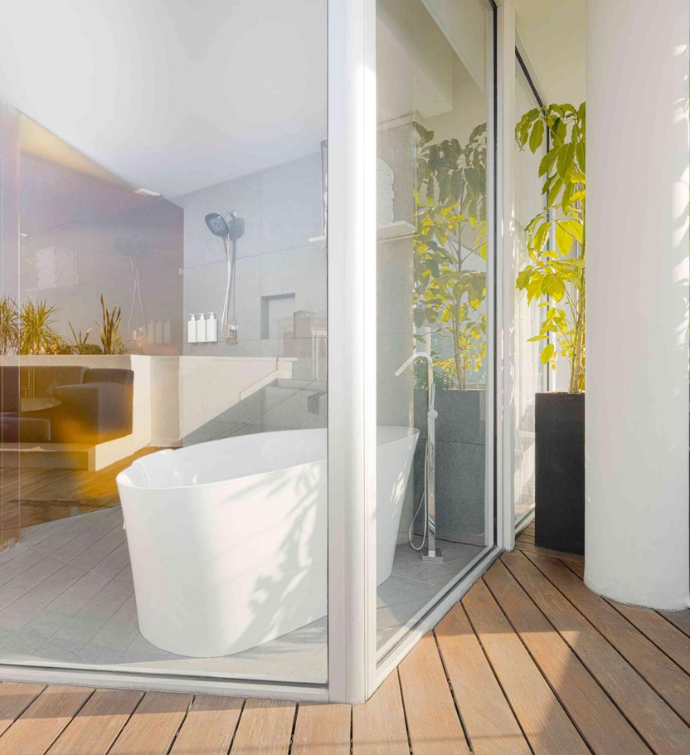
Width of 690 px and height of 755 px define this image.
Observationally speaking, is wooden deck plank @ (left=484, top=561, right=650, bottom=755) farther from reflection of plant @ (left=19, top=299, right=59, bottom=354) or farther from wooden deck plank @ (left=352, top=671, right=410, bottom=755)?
reflection of plant @ (left=19, top=299, right=59, bottom=354)

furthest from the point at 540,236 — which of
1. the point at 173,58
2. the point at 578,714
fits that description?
the point at 578,714

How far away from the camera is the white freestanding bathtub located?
1.56 meters

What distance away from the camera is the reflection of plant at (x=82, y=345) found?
74.8 inches

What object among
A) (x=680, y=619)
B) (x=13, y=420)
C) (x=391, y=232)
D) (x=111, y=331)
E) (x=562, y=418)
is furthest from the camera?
→ (x=562, y=418)

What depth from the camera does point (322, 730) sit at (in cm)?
138

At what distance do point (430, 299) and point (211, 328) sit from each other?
2.72ft

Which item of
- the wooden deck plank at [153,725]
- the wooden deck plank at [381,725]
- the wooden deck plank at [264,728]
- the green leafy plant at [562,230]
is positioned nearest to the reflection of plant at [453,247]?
the green leafy plant at [562,230]

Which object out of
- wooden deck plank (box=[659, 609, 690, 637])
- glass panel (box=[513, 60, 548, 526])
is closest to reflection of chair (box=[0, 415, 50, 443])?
glass panel (box=[513, 60, 548, 526])

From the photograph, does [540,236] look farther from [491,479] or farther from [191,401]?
[191,401]

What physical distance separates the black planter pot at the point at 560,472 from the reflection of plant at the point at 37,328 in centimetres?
211

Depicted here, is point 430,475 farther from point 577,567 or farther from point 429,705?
point 577,567

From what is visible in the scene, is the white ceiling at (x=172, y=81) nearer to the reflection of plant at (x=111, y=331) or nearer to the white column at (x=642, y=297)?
the reflection of plant at (x=111, y=331)

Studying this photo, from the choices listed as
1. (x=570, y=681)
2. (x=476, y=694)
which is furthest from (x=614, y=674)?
(x=476, y=694)

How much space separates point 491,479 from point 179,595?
1.57 m
